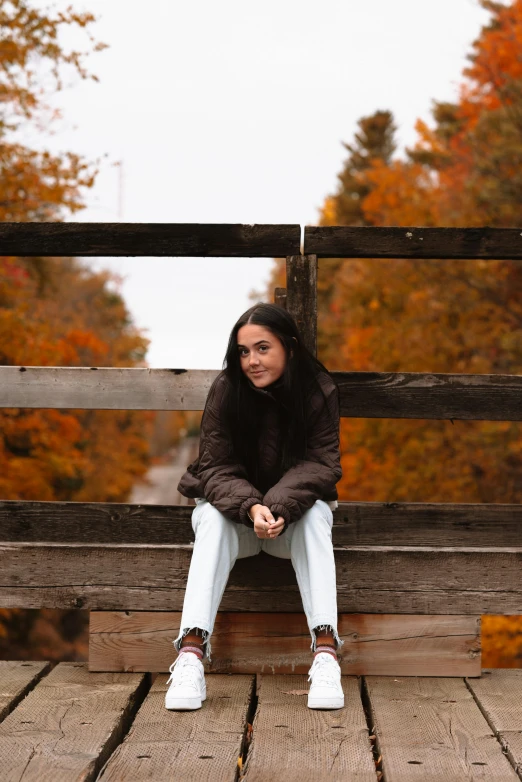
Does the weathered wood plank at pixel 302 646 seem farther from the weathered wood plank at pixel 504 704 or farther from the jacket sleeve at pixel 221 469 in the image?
the jacket sleeve at pixel 221 469

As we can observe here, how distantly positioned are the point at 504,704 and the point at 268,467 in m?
1.15

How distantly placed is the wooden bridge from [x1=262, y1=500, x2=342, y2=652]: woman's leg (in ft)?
0.66

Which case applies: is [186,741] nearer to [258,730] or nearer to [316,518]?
[258,730]

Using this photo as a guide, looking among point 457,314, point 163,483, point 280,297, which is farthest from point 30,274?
point 163,483

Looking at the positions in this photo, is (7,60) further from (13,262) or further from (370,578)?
(370,578)

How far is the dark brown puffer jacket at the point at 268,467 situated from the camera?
3373 millimetres

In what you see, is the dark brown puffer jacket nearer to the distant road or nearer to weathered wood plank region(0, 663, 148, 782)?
weathered wood plank region(0, 663, 148, 782)

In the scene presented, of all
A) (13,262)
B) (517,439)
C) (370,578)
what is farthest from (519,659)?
(370,578)

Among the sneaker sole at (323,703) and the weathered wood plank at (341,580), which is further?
the weathered wood plank at (341,580)

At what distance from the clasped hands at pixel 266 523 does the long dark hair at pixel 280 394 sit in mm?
303

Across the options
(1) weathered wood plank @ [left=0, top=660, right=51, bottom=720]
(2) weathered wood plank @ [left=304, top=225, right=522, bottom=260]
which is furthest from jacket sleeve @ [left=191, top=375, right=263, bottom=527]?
(1) weathered wood plank @ [left=0, top=660, right=51, bottom=720]

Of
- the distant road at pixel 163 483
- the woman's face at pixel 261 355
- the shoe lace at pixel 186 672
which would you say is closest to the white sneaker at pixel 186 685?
the shoe lace at pixel 186 672

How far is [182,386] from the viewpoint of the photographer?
12.9ft

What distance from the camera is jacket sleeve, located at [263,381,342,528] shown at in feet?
11.0
